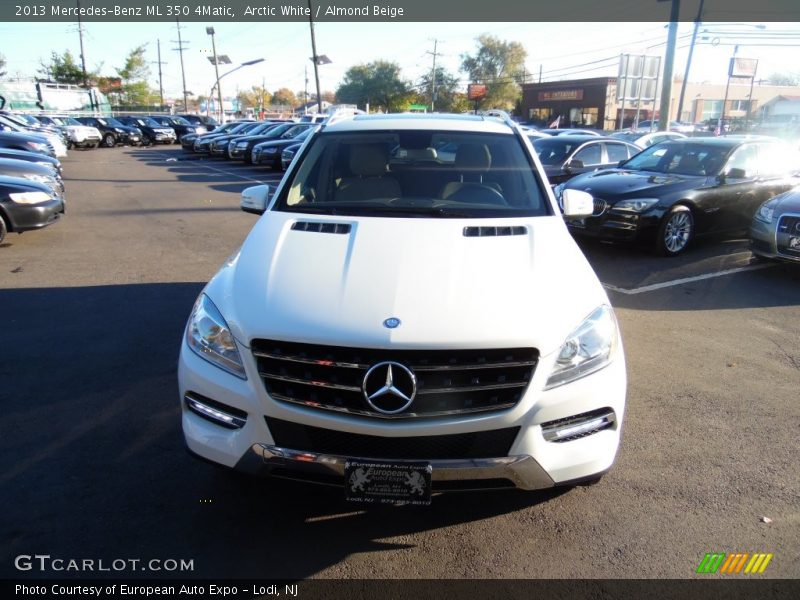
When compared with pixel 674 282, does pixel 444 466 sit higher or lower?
higher

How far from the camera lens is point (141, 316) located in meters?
5.79

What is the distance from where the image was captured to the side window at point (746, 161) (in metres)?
8.84

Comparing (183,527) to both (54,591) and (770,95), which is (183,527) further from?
(770,95)

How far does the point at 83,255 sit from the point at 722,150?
9539mm

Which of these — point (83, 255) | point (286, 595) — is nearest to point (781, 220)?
point (286, 595)

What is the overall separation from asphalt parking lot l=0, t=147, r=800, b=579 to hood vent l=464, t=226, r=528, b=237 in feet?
4.51

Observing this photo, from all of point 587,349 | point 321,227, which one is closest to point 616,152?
point 321,227

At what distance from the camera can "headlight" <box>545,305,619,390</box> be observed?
8.24 ft

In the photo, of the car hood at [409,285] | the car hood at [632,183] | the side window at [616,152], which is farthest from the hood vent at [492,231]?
the side window at [616,152]

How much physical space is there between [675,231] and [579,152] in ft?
13.2

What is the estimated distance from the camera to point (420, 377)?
7.95 feet

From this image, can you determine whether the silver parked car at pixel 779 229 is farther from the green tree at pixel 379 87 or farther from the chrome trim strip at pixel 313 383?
the green tree at pixel 379 87

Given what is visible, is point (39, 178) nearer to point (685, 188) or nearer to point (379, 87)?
point (685, 188)

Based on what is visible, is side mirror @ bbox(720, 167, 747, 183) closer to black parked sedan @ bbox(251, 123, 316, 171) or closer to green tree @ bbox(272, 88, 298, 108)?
black parked sedan @ bbox(251, 123, 316, 171)
